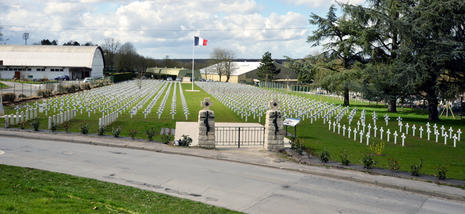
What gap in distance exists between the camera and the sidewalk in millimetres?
12219

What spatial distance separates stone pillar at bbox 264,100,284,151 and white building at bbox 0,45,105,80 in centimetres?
7472

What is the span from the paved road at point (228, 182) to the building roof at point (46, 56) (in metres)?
74.5

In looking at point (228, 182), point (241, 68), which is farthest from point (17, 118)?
point (241, 68)

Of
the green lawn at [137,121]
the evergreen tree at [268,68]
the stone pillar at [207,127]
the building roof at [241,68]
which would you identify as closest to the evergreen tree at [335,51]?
the green lawn at [137,121]

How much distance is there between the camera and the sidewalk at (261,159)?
40.1 feet

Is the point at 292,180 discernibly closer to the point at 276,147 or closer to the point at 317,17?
the point at 276,147

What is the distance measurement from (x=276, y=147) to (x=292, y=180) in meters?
5.01

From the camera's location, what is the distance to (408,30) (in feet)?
96.3

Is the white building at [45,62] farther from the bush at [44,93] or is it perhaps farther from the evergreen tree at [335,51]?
the evergreen tree at [335,51]

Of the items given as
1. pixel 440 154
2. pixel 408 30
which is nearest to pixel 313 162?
pixel 440 154

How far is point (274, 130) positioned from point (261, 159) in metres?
2.29

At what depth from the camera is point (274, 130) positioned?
1781cm

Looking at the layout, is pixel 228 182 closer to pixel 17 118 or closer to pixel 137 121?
pixel 137 121

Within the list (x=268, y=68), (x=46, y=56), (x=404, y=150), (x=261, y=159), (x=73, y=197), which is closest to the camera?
(x=73, y=197)
